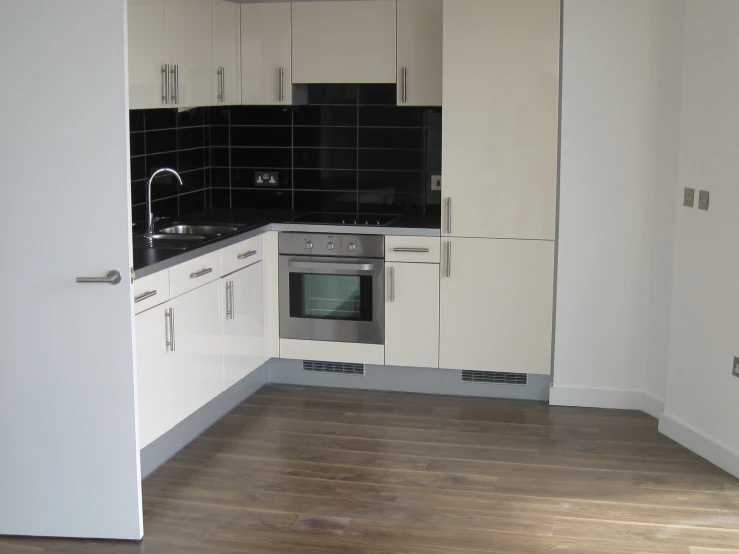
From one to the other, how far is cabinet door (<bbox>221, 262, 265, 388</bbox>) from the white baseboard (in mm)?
2161

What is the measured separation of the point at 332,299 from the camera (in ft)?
17.5

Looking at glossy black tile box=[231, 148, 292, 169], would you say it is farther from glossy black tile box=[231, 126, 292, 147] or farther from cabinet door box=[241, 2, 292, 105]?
cabinet door box=[241, 2, 292, 105]

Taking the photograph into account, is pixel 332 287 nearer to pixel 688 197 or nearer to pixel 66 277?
pixel 688 197

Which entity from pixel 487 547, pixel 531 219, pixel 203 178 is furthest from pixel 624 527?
pixel 203 178

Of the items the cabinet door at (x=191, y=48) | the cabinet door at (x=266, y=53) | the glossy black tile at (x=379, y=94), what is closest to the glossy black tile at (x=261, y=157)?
the cabinet door at (x=266, y=53)

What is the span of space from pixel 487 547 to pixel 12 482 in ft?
5.75

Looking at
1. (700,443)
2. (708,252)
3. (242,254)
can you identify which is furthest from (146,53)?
(700,443)

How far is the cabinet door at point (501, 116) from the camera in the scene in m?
4.90

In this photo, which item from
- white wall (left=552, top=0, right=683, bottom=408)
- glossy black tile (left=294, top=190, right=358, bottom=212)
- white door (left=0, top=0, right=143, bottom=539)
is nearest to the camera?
white door (left=0, top=0, right=143, bottom=539)

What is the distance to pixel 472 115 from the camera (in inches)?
197

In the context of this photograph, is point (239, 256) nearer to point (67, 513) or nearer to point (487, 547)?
point (67, 513)

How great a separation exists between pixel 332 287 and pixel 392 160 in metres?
0.94

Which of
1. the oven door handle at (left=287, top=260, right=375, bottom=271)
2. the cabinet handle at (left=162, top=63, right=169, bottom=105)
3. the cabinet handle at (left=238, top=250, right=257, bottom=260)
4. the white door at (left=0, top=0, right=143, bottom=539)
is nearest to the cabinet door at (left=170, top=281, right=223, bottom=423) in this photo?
the cabinet handle at (left=238, top=250, right=257, bottom=260)

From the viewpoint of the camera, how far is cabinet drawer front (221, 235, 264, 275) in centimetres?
481
